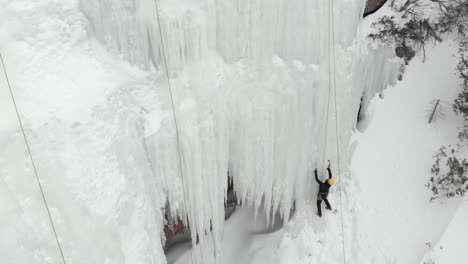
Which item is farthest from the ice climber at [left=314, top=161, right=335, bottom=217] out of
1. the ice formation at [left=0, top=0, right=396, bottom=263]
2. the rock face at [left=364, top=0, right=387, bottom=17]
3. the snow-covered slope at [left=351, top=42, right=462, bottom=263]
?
the rock face at [left=364, top=0, right=387, bottom=17]

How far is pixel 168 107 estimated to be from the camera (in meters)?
4.41

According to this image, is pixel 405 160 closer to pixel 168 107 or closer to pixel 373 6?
pixel 373 6

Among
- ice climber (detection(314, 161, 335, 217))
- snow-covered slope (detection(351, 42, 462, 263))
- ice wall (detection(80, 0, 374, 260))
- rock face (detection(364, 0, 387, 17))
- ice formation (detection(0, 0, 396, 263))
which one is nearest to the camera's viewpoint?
ice formation (detection(0, 0, 396, 263))

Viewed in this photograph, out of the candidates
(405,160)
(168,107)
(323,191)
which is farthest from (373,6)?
(168,107)

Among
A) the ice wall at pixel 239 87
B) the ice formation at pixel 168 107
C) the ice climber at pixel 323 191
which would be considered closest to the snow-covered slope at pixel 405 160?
the ice climber at pixel 323 191

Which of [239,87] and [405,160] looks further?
[405,160]

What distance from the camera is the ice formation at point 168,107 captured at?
3428 millimetres

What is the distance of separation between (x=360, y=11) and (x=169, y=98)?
3505 mm

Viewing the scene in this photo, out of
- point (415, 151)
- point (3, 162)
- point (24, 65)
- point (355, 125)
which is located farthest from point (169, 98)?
point (415, 151)

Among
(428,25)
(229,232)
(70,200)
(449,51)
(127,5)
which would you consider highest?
(127,5)

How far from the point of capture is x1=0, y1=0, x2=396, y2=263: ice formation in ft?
11.2

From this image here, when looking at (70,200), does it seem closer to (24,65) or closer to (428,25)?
(24,65)

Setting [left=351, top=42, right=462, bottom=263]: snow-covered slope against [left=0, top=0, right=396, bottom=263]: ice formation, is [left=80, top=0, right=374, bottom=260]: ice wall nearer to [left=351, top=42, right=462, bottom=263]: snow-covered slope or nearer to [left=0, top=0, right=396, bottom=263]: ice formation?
[left=0, top=0, right=396, bottom=263]: ice formation

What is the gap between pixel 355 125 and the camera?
7.02 m
